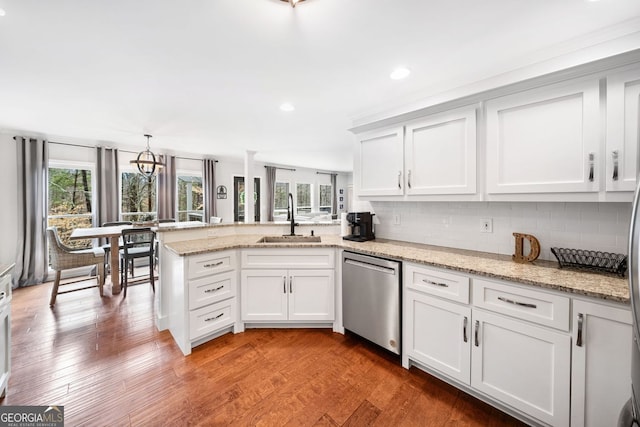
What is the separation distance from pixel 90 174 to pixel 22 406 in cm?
415

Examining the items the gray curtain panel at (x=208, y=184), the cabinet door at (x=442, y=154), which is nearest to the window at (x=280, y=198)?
the gray curtain panel at (x=208, y=184)

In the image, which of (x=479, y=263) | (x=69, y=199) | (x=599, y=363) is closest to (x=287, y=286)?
(x=479, y=263)

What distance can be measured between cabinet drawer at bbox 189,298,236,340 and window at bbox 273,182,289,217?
511cm

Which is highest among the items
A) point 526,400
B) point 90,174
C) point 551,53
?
point 551,53

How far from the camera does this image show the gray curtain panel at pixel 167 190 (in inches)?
203

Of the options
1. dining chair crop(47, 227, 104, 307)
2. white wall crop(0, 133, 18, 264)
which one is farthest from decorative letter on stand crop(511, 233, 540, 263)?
white wall crop(0, 133, 18, 264)

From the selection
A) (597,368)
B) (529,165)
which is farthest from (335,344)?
(529,165)

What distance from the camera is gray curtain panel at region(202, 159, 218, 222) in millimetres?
5859

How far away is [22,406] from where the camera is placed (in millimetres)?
1589

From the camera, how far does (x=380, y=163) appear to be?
8.23ft

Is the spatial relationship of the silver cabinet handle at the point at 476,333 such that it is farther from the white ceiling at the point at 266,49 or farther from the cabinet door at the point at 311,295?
the white ceiling at the point at 266,49

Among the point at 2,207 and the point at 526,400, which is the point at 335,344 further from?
the point at 2,207

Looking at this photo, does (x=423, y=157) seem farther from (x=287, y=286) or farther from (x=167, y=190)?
(x=167, y=190)

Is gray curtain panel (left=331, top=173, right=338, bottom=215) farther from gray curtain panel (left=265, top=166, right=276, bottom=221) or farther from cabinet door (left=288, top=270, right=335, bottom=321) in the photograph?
cabinet door (left=288, top=270, right=335, bottom=321)
